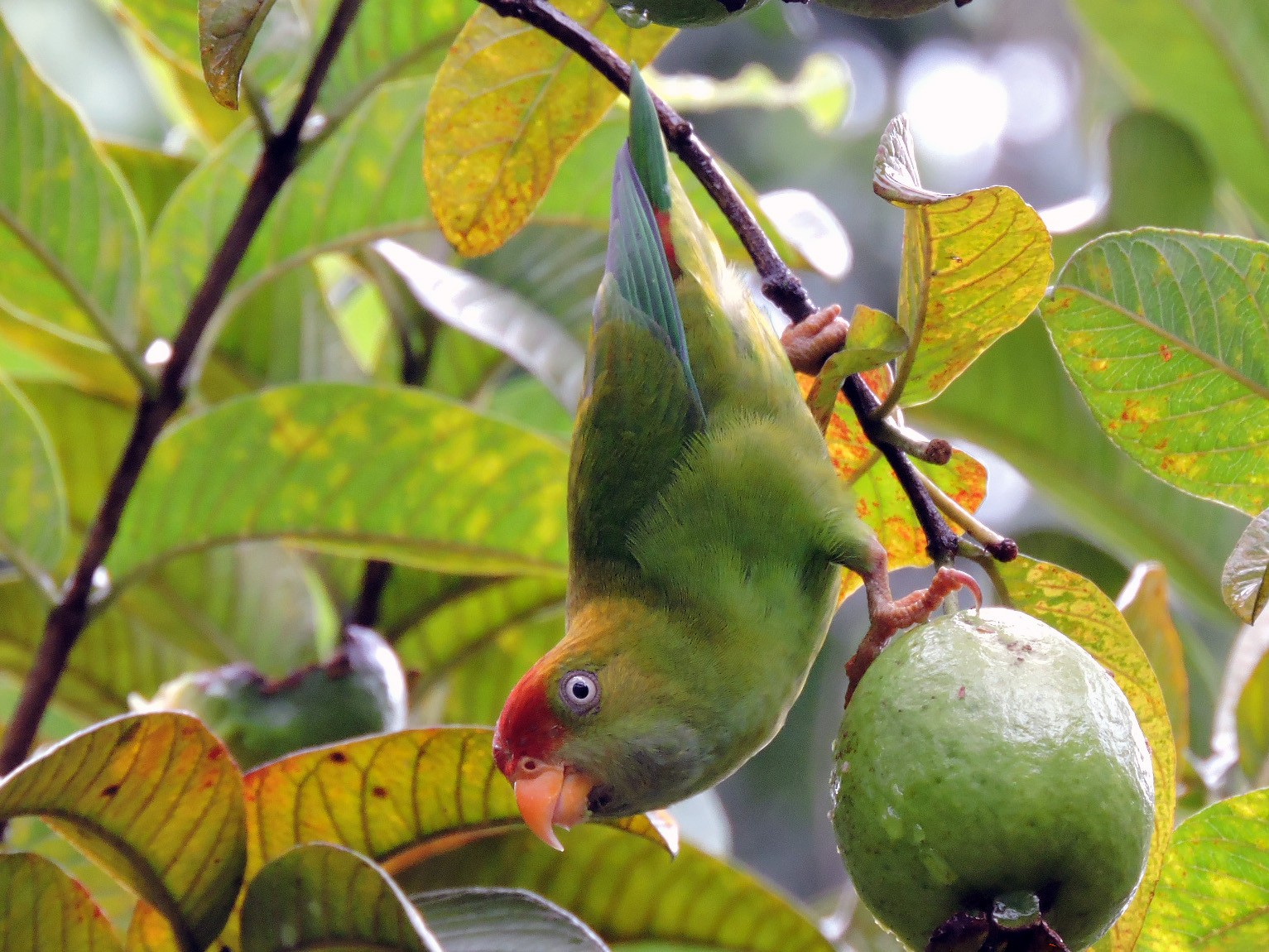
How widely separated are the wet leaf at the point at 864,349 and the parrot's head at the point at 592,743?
37 cm

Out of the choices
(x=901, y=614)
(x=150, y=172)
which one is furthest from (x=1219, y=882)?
(x=150, y=172)

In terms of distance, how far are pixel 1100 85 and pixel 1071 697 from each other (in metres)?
3.63

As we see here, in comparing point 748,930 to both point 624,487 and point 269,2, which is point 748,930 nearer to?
point 624,487

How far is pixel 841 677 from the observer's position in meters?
5.77

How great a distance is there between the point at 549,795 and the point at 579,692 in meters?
0.11

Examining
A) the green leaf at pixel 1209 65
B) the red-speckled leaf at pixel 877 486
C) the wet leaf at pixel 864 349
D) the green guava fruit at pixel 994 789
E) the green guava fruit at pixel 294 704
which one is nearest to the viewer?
the green guava fruit at pixel 994 789

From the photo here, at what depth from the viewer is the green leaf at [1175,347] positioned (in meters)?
1.24

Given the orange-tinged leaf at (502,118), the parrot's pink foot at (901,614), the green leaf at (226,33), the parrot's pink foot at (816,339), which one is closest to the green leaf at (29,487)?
the orange-tinged leaf at (502,118)

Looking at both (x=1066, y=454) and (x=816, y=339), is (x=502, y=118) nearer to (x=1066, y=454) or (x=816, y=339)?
(x=816, y=339)

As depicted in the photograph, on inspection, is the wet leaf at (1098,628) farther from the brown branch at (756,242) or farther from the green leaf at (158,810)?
the green leaf at (158,810)

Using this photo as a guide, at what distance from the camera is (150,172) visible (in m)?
2.25

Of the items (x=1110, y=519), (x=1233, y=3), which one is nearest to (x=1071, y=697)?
(x=1110, y=519)

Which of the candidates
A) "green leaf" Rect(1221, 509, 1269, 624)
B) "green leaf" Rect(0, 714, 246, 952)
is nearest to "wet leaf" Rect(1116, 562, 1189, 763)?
"green leaf" Rect(1221, 509, 1269, 624)

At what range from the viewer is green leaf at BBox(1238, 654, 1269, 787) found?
2049 millimetres
